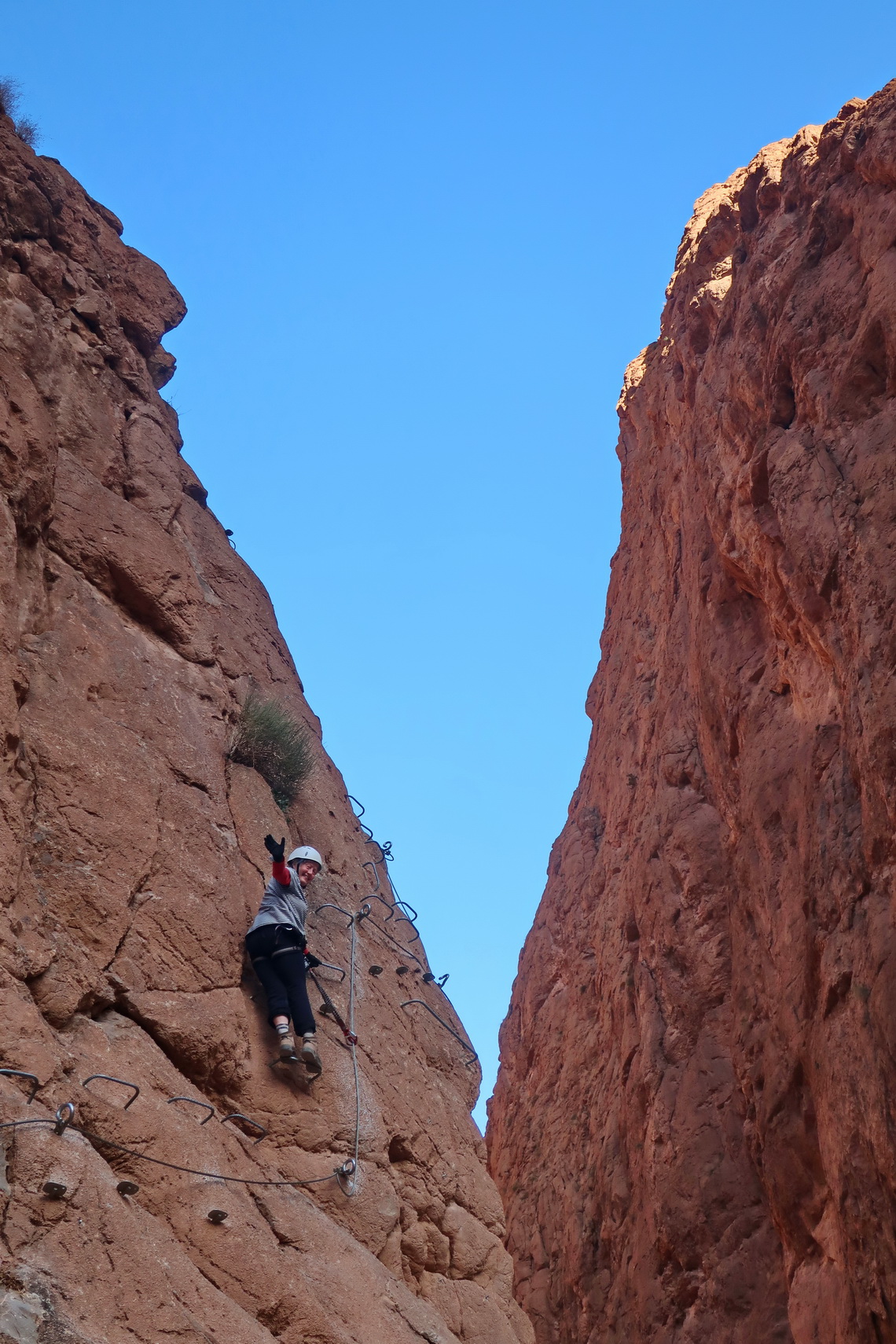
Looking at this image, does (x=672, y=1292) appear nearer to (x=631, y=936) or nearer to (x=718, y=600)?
(x=631, y=936)

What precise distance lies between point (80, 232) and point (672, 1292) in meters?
12.2

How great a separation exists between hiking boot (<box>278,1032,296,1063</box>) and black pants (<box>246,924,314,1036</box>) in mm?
198

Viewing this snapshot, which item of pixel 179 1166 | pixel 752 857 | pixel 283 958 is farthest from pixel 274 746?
pixel 752 857

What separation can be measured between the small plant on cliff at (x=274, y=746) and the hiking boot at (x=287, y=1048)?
2.82 metres

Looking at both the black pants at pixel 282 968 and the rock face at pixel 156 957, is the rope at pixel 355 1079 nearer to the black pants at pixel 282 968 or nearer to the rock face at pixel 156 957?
the rock face at pixel 156 957

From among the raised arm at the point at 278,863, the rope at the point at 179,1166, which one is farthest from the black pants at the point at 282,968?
A: the rope at the point at 179,1166

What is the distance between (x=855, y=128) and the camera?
12.1 m

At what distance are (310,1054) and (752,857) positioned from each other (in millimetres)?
5426

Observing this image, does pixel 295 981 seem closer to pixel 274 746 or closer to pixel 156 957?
pixel 156 957

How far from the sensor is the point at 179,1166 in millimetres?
6953

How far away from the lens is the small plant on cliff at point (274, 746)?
35.4 feet

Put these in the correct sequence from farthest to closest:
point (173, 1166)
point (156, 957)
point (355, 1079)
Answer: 1. point (355, 1079)
2. point (156, 957)
3. point (173, 1166)

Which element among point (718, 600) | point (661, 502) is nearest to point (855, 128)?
point (718, 600)

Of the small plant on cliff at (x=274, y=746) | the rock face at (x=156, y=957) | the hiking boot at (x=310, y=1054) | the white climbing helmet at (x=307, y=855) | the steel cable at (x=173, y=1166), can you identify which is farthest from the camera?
the small plant on cliff at (x=274, y=746)
